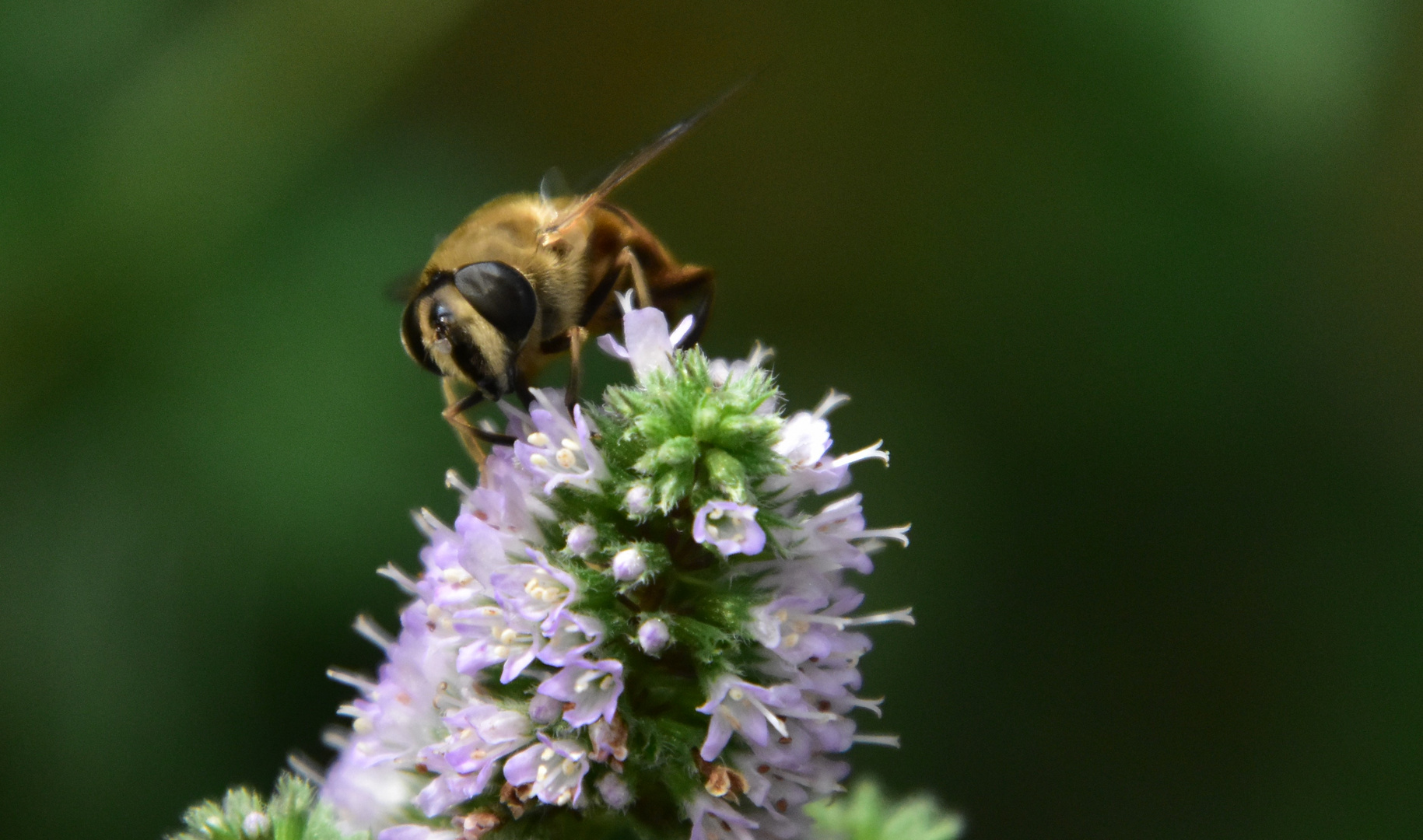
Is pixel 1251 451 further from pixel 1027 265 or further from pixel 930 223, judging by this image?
pixel 930 223

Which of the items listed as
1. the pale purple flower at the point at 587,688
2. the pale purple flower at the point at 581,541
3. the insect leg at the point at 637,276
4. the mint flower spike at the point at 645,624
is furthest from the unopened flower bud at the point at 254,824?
the insect leg at the point at 637,276

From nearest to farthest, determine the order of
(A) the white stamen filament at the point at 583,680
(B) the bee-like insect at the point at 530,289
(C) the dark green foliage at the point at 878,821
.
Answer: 1. (A) the white stamen filament at the point at 583,680
2. (B) the bee-like insect at the point at 530,289
3. (C) the dark green foliage at the point at 878,821

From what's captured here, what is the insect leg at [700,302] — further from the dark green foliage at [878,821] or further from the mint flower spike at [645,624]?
the dark green foliage at [878,821]

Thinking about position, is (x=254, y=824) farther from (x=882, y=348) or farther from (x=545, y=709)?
(x=882, y=348)

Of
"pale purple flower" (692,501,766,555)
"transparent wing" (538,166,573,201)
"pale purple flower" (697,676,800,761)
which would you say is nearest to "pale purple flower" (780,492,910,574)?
"pale purple flower" (692,501,766,555)

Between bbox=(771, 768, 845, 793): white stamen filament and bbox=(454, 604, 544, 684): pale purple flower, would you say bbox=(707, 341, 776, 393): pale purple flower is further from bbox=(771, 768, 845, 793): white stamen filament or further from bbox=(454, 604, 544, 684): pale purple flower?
bbox=(771, 768, 845, 793): white stamen filament

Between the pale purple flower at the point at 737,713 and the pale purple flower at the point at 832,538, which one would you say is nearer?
the pale purple flower at the point at 737,713
